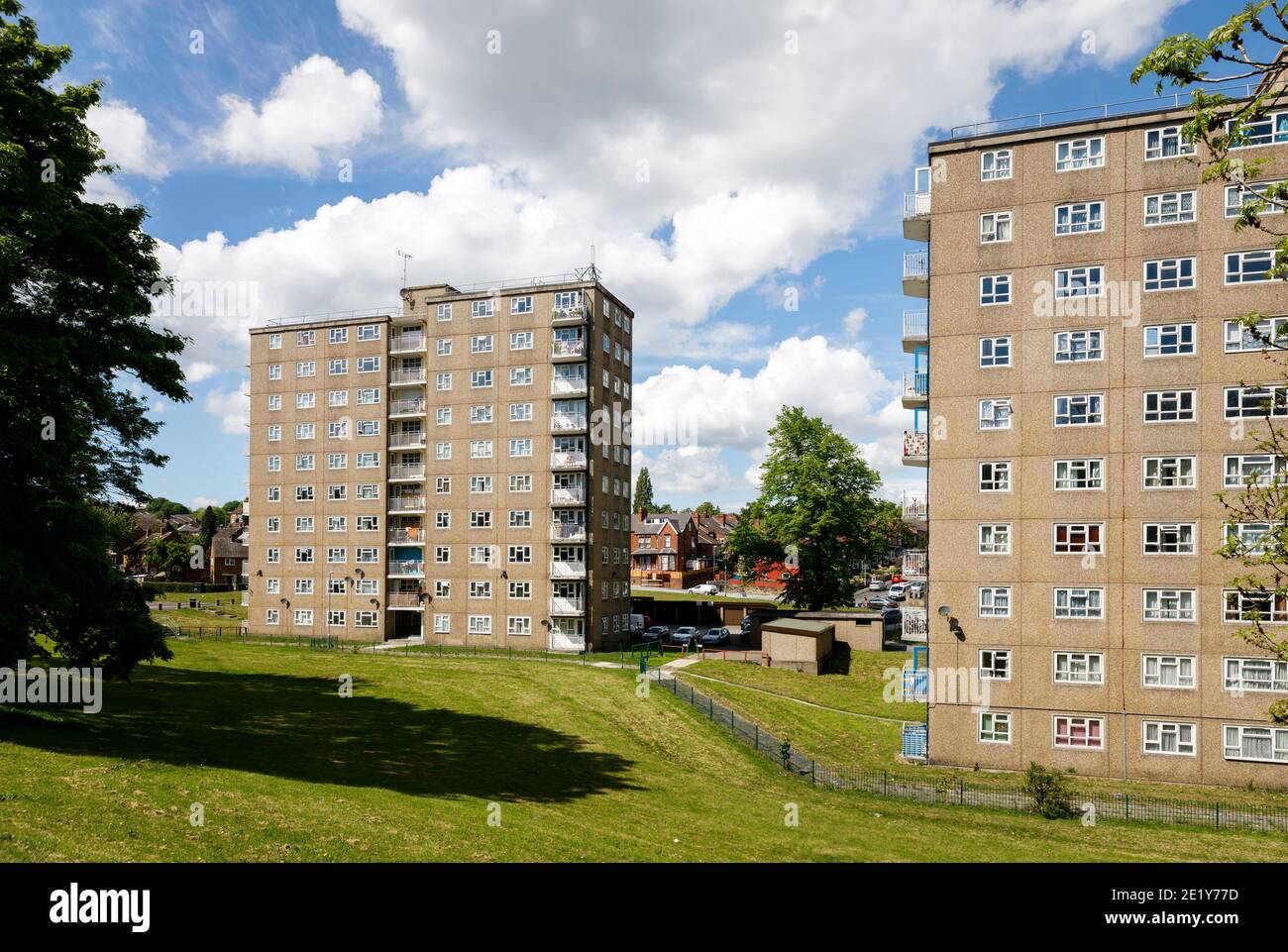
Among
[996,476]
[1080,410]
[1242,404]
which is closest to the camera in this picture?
[1242,404]

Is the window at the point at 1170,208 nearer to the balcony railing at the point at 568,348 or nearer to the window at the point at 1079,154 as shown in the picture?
the window at the point at 1079,154

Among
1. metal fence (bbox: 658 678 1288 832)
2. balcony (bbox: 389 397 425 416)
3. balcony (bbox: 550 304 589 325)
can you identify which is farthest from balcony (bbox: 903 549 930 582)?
balcony (bbox: 389 397 425 416)

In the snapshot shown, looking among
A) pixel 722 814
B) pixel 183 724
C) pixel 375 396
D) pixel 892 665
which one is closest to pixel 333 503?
pixel 375 396

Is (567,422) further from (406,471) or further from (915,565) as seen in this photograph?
(915,565)

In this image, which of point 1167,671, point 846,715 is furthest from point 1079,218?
point 846,715

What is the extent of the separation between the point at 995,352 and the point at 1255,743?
727 inches

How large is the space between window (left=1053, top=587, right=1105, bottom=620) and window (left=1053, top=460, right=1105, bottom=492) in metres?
4.31

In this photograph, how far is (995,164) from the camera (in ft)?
113

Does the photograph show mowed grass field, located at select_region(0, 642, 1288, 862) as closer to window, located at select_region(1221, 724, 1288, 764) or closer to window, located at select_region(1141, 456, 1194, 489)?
window, located at select_region(1221, 724, 1288, 764)

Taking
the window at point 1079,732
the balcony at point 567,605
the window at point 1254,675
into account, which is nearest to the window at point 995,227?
the window at point 1254,675

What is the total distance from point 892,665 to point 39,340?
157 feet

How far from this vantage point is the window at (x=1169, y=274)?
31516mm

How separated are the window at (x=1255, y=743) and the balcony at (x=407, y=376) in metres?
55.6

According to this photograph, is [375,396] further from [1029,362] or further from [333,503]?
[1029,362]
